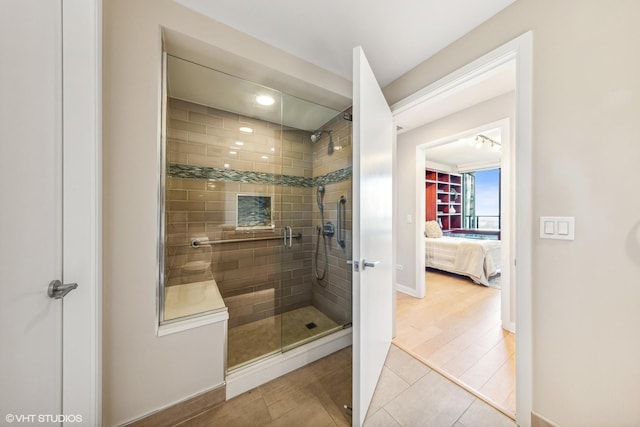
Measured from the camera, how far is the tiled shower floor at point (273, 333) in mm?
1655

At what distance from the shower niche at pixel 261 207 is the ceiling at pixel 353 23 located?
1.63 feet

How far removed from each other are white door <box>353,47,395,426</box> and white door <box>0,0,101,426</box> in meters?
1.21

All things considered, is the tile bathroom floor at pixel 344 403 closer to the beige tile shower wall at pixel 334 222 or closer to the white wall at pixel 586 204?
the white wall at pixel 586 204

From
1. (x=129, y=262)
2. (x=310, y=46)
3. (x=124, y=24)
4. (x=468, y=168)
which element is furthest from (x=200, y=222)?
(x=468, y=168)

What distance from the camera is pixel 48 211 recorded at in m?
0.79

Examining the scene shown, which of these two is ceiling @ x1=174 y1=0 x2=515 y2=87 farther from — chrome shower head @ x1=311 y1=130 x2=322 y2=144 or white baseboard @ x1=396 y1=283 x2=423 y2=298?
white baseboard @ x1=396 y1=283 x2=423 y2=298

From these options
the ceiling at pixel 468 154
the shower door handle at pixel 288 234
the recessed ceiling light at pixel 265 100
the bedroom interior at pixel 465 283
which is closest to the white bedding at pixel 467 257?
the bedroom interior at pixel 465 283

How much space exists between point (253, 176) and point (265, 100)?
81cm

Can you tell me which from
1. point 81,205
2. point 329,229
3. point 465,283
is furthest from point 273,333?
point 465,283

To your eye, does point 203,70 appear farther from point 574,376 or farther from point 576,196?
point 574,376

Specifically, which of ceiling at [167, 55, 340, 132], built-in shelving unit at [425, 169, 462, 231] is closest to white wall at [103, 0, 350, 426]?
ceiling at [167, 55, 340, 132]

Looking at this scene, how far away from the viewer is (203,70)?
5.44 ft

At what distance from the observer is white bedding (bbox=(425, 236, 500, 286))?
342 cm

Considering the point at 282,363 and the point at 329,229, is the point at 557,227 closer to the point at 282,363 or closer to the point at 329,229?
the point at 329,229
